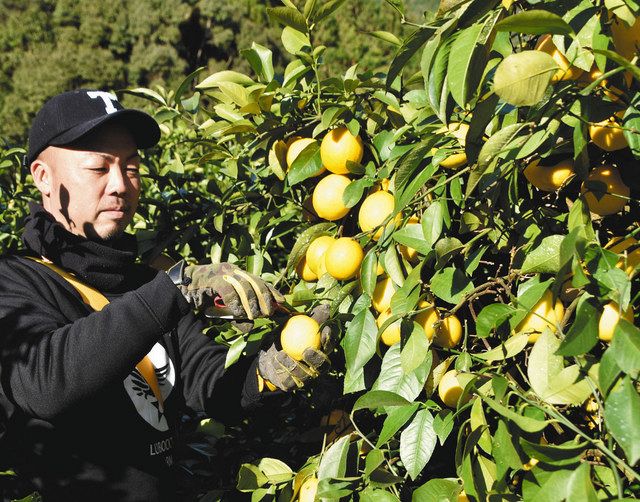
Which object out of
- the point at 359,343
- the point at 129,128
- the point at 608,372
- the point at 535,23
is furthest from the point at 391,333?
the point at 129,128

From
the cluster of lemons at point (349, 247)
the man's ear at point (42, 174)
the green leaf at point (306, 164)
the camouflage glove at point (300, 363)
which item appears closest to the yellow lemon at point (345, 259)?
the cluster of lemons at point (349, 247)

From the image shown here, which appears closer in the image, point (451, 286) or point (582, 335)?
point (582, 335)

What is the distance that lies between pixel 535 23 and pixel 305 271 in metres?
0.88

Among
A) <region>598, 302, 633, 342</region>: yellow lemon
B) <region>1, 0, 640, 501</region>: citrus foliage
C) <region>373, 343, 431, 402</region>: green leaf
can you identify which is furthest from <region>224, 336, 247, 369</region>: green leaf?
<region>598, 302, 633, 342</region>: yellow lemon

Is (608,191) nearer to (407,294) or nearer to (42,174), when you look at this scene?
(407,294)

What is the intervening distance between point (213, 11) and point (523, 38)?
63.5 ft

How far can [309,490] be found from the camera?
115cm

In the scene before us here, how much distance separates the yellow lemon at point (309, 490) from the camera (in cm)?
114

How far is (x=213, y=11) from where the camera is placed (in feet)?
62.5

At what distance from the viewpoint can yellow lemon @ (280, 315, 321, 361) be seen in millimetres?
1237

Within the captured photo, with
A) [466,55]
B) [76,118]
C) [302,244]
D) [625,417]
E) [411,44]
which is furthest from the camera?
[76,118]

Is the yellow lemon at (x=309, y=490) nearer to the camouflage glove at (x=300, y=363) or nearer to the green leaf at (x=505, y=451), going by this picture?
the camouflage glove at (x=300, y=363)

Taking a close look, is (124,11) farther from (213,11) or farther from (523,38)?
(523,38)

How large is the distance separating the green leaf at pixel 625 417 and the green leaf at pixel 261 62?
41.6 inches
